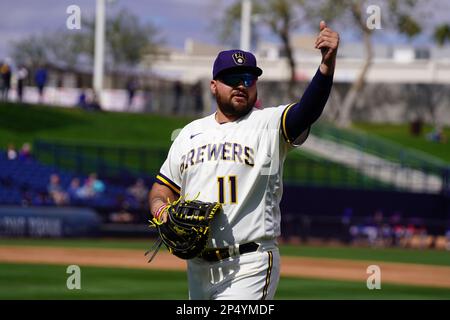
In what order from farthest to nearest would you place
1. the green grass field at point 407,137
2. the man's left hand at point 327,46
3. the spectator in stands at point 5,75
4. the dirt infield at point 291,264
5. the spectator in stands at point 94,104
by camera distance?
the green grass field at point 407,137 < the spectator in stands at point 94,104 < the spectator in stands at point 5,75 < the dirt infield at point 291,264 < the man's left hand at point 327,46

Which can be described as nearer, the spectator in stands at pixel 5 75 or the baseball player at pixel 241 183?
the baseball player at pixel 241 183

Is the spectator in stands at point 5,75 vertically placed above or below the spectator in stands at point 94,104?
above

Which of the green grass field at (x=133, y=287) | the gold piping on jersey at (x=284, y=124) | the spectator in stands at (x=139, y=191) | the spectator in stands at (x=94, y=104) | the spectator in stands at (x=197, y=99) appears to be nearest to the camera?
the gold piping on jersey at (x=284, y=124)

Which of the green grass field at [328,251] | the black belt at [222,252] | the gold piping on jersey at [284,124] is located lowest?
the green grass field at [328,251]

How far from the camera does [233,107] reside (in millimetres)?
5516

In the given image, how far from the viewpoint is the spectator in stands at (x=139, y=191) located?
25158mm

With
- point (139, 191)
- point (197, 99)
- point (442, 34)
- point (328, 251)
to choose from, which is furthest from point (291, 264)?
point (442, 34)

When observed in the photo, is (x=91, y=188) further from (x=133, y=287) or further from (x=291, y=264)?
(x=133, y=287)

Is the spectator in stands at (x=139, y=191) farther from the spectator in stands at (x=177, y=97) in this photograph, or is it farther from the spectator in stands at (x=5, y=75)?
the spectator in stands at (x=177, y=97)

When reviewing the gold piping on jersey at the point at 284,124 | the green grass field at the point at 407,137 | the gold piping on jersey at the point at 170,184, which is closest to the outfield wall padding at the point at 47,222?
the gold piping on jersey at the point at 170,184

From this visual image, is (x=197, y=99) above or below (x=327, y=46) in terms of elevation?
below

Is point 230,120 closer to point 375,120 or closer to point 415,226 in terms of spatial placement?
point 415,226

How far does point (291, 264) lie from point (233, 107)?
12802 mm

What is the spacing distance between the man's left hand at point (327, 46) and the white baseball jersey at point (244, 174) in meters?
0.45
